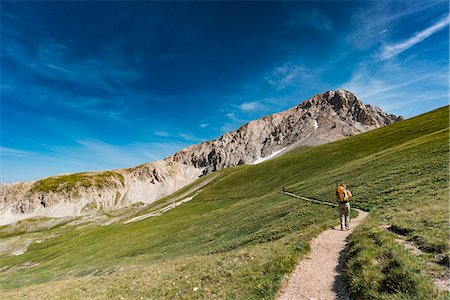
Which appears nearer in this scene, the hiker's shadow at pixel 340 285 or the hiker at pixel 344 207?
the hiker's shadow at pixel 340 285

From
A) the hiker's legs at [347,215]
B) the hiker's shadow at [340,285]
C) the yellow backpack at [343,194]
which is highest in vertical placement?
the yellow backpack at [343,194]

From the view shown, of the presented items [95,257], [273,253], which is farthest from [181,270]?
[95,257]

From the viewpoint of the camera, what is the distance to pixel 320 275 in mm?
12922

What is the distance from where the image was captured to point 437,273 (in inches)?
384

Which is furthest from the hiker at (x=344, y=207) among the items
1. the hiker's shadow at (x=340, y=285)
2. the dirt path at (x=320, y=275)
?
the hiker's shadow at (x=340, y=285)

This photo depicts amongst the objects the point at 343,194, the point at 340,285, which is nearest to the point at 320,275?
the point at 340,285

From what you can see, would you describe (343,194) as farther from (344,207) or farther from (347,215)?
(347,215)

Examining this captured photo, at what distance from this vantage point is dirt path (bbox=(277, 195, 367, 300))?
1130 centimetres

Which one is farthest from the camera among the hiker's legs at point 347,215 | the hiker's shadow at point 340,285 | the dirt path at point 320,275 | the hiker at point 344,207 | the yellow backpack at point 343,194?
the yellow backpack at point 343,194

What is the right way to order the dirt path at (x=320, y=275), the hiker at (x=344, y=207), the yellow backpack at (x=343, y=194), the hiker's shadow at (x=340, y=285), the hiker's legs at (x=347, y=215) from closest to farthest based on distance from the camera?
the hiker's shadow at (x=340, y=285), the dirt path at (x=320, y=275), the hiker at (x=344, y=207), the hiker's legs at (x=347, y=215), the yellow backpack at (x=343, y=194)

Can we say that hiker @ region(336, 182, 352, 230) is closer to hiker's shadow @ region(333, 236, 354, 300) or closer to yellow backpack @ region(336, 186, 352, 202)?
yellow backpack @ region(336, 186, 352, 202)

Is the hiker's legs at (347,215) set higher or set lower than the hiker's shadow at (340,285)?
higher

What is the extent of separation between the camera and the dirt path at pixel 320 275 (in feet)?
37.1

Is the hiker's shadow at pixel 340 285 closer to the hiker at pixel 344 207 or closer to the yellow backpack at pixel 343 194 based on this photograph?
the hiker at pixel 344 207
